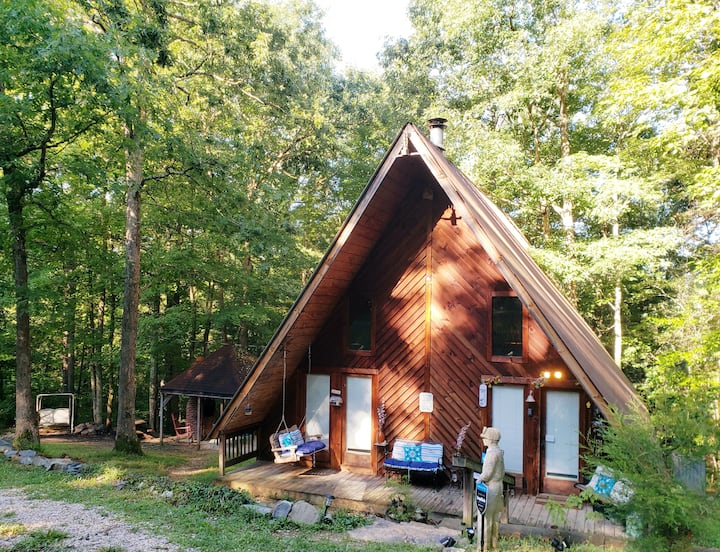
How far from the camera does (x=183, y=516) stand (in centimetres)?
629

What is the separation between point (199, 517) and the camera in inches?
247

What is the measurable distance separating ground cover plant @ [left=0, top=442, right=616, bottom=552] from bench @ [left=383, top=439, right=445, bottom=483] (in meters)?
1.23

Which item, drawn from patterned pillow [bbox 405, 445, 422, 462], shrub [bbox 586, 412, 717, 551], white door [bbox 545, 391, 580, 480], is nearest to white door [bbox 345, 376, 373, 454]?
patterned pillow [bbox 405, 445, 422, 462]

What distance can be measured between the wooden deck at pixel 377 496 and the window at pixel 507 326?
231 centimetres

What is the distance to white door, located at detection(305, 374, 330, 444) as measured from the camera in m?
9.21

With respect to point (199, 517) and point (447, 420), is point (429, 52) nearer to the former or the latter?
point (447, 420)

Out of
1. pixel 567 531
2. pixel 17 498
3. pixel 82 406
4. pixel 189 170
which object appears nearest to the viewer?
pixel 567 531

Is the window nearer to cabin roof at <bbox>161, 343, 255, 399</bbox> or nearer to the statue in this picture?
the statue

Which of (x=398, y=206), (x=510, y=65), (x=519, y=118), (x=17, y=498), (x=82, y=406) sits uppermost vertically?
(x=510, y=65)

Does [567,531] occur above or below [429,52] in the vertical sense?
below

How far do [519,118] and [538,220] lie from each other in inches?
195

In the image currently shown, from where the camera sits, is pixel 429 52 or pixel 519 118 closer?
pixel 519 118

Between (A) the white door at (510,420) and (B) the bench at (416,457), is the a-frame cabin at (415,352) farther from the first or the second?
(B) the bench at (416,457)

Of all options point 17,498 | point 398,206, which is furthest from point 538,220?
point 17,498
